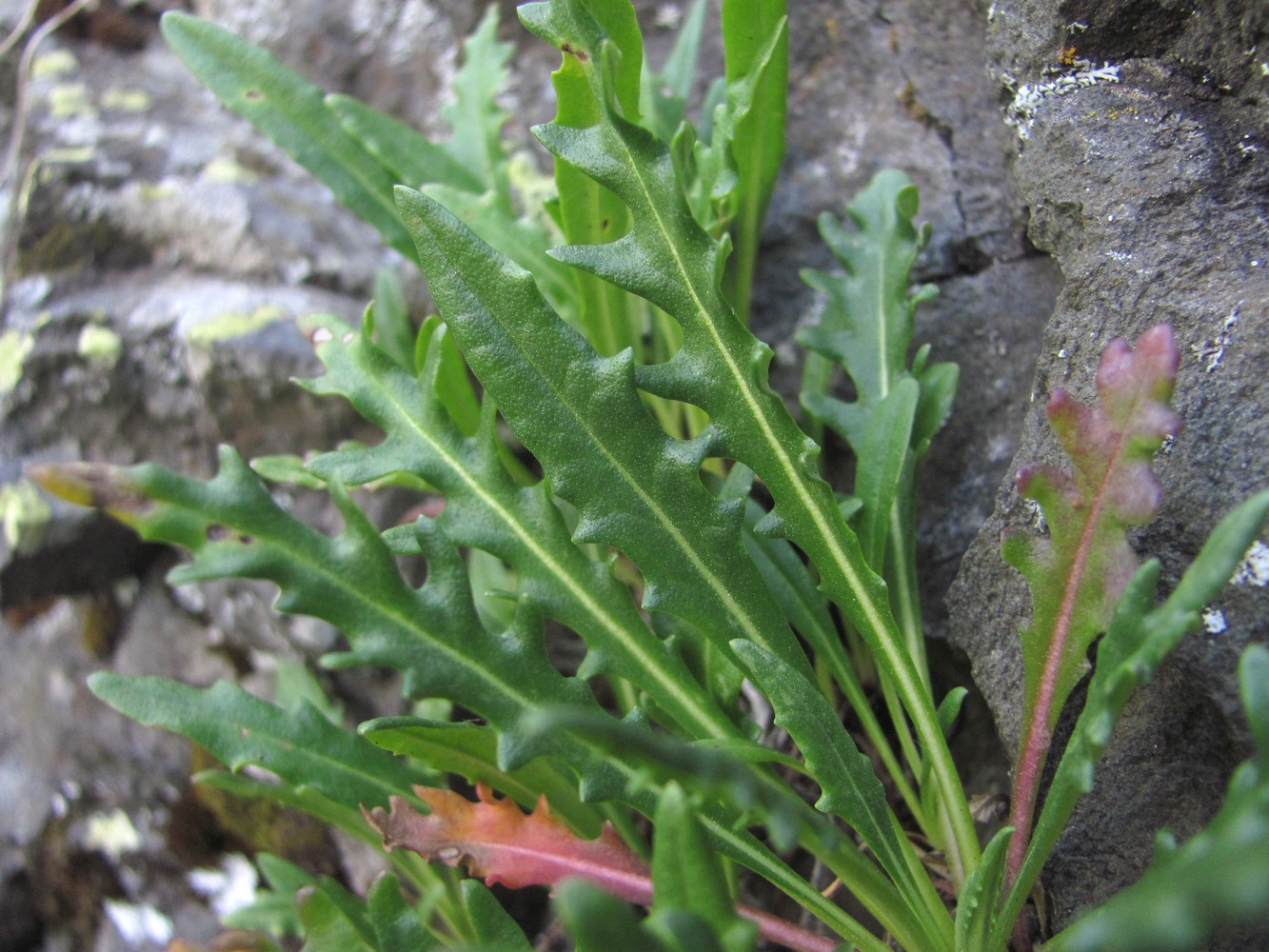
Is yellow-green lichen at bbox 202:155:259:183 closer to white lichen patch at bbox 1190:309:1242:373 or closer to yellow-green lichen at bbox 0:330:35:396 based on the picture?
yellow-green lichen at bbox 0:330:35:396

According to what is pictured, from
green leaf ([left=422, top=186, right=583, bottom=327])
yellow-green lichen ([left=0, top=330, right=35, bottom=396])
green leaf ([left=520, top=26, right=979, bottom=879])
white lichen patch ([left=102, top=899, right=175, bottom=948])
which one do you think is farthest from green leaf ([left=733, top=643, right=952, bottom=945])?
yellow-green lichen ([left=0, top=330, right=35, bottom=396])

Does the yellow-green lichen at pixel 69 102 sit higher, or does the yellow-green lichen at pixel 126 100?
the yellow-green lichen at pixel 126 100

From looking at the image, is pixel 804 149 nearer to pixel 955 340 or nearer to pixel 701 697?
pixel 955 340

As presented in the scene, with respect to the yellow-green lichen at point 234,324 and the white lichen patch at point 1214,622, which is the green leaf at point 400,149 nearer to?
the yellow-green lichen at point 234,324

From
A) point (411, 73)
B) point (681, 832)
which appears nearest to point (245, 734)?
point (681, 832)

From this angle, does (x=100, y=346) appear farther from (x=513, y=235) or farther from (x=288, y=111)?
(x=513, y=235)

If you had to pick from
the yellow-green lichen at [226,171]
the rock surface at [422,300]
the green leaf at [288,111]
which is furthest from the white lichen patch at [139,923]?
the yellow-green lichen at [226,171]
